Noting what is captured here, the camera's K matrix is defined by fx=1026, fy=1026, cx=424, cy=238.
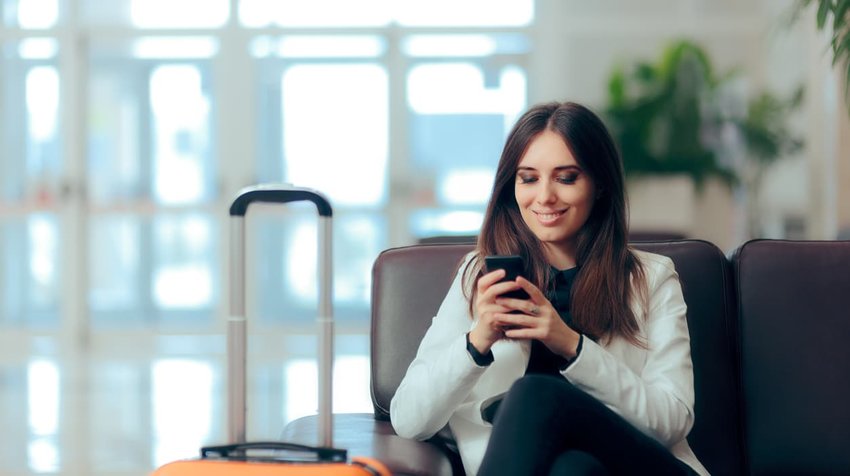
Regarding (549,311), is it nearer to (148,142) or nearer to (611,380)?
(611,380)

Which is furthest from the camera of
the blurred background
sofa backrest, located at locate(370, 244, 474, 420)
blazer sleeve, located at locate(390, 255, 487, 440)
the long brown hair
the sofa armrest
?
the blurred background

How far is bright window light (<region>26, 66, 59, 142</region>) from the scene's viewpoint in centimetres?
887

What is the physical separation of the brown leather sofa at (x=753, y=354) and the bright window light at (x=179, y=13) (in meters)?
7.13

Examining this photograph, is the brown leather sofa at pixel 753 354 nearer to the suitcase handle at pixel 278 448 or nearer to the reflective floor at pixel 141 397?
the suitcase handle at pixel 278 448

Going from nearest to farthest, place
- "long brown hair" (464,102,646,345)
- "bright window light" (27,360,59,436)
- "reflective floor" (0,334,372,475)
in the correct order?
"long brown hair" (464,102,646,345) < "reflective floor" (0,334,372,475) < "bright window light" (27,360,59,436)

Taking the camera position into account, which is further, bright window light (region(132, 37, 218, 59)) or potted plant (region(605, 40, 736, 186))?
bright window light (region(132, 37, 218, 59))

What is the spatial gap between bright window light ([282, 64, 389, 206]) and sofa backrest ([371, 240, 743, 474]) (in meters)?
6.68

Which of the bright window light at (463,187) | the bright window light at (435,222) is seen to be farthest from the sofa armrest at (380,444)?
the bright window light at (463,187)

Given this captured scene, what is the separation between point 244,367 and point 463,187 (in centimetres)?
738

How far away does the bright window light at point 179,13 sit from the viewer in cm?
880

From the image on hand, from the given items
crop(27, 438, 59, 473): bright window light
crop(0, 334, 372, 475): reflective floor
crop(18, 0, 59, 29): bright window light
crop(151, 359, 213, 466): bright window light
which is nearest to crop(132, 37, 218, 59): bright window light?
crop(18, 0, 59, 29): bright window light

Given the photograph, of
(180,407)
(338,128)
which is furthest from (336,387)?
(338,128)

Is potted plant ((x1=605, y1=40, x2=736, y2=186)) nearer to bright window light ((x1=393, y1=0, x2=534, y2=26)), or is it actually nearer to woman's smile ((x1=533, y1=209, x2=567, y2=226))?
bright window light ((x1=393, y1=0, x2=534, y2=26))

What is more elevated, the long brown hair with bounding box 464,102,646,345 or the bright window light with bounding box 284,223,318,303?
the long brown hair with bounding box 464,102,646,345
